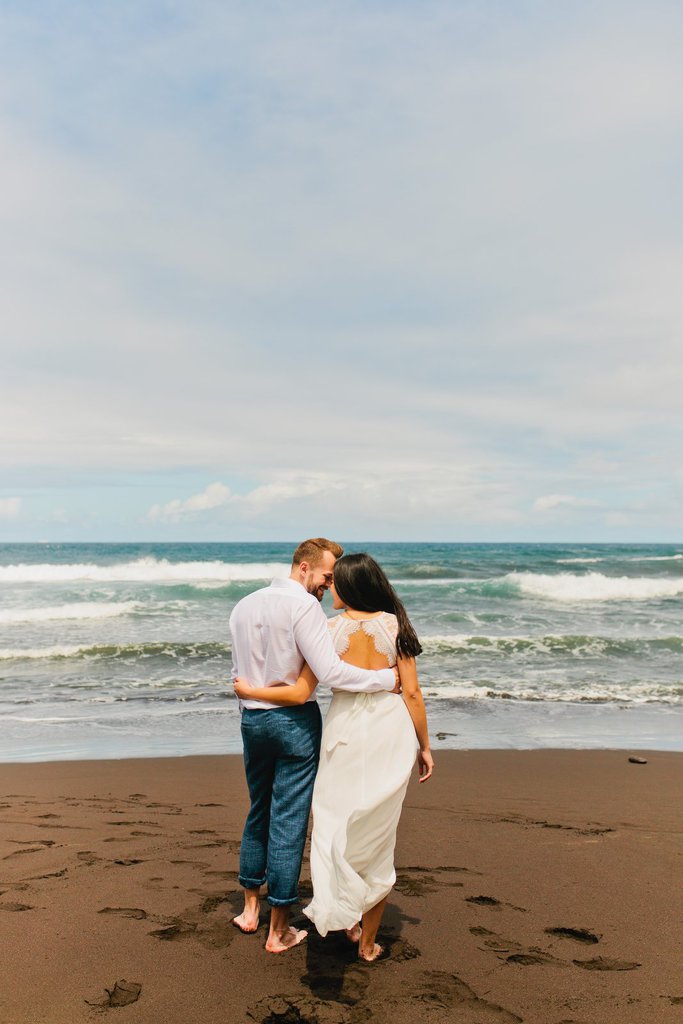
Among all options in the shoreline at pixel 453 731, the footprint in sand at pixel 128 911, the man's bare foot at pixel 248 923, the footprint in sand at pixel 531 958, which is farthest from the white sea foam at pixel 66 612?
the footprint in sand at pixel 531 958

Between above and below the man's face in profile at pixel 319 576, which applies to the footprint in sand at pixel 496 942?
below

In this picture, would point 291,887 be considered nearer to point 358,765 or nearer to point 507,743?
point 358,765

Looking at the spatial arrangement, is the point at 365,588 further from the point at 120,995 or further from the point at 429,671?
the point at 429,671

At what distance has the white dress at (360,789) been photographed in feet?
10.5

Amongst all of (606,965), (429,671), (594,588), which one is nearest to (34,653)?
(429,671)

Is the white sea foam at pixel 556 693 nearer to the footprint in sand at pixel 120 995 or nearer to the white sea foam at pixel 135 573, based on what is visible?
the footprint in sand at pixel 120 995

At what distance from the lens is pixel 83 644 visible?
15203mm

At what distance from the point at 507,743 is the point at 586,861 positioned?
10.8 feet

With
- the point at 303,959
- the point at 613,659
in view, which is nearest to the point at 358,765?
the point at 303,959

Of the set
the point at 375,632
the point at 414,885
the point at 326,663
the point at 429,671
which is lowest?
the point at 429,671

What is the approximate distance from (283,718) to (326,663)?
37 centimetres

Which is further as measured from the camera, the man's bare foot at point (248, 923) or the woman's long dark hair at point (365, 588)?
the man's bare foot at point (248, 923)

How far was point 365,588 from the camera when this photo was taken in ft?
11.3

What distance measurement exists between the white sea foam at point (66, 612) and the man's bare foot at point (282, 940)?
18117 mm
